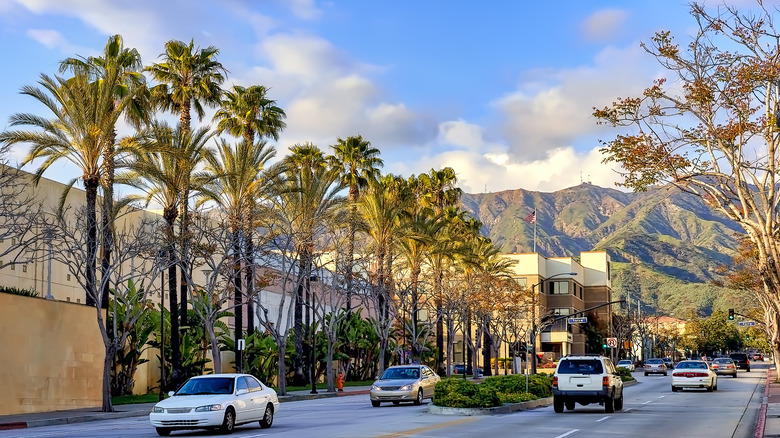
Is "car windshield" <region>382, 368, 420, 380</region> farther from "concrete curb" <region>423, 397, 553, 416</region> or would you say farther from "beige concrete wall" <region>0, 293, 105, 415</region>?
"beige concrete wall" <region>0, 293, 105, 415</region>

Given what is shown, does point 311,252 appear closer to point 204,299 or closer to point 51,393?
point 204,299

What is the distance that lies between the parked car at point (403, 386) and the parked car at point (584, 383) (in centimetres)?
704

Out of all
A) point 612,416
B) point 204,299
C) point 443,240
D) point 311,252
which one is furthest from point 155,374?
point 612,416

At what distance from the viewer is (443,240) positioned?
66.1 meters

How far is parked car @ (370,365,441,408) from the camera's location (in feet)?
112

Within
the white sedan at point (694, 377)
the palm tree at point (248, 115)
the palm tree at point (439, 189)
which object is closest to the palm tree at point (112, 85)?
the palm tree at point (248, 115)

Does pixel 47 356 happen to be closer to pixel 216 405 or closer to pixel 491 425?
pixel 216 405

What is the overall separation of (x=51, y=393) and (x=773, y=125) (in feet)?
85.8

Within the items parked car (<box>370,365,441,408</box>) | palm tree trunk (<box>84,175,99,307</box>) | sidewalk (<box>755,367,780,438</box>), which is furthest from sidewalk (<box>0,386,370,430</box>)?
sidewalk (<box>755,367,780,438</box>)

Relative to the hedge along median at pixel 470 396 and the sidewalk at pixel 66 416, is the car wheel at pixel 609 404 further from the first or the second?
the sidewalk at pixel 66 416

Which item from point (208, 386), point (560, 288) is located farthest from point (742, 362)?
point (208, 386)

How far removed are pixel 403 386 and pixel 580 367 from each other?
8.02m

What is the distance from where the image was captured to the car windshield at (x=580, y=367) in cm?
2834

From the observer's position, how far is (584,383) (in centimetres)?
2828
